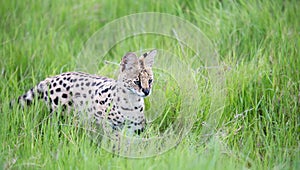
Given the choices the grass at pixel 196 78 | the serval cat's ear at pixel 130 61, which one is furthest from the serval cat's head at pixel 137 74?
the grass at pixel 196 78

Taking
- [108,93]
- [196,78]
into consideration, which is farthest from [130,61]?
[196,78]

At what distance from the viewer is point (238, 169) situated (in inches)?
187

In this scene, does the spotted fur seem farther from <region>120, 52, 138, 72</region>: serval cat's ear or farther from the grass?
the grass

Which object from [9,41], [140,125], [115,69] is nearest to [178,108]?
[140,125]

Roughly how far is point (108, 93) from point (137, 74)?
0.53 metres

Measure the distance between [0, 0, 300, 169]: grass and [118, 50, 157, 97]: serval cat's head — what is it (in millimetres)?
613

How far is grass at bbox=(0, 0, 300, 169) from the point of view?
4.95 meters

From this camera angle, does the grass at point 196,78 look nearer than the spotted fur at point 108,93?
Yes

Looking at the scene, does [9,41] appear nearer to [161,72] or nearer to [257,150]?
[161,72]

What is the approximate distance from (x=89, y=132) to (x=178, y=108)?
0.95m

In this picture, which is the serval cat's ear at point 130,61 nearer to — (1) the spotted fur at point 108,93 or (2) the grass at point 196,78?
(1) the spotted fur at point 108,93

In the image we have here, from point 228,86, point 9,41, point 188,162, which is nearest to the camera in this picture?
point 188,162

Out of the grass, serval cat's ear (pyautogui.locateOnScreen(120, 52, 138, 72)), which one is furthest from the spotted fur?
the grass

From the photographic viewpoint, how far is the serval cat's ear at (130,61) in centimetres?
524
